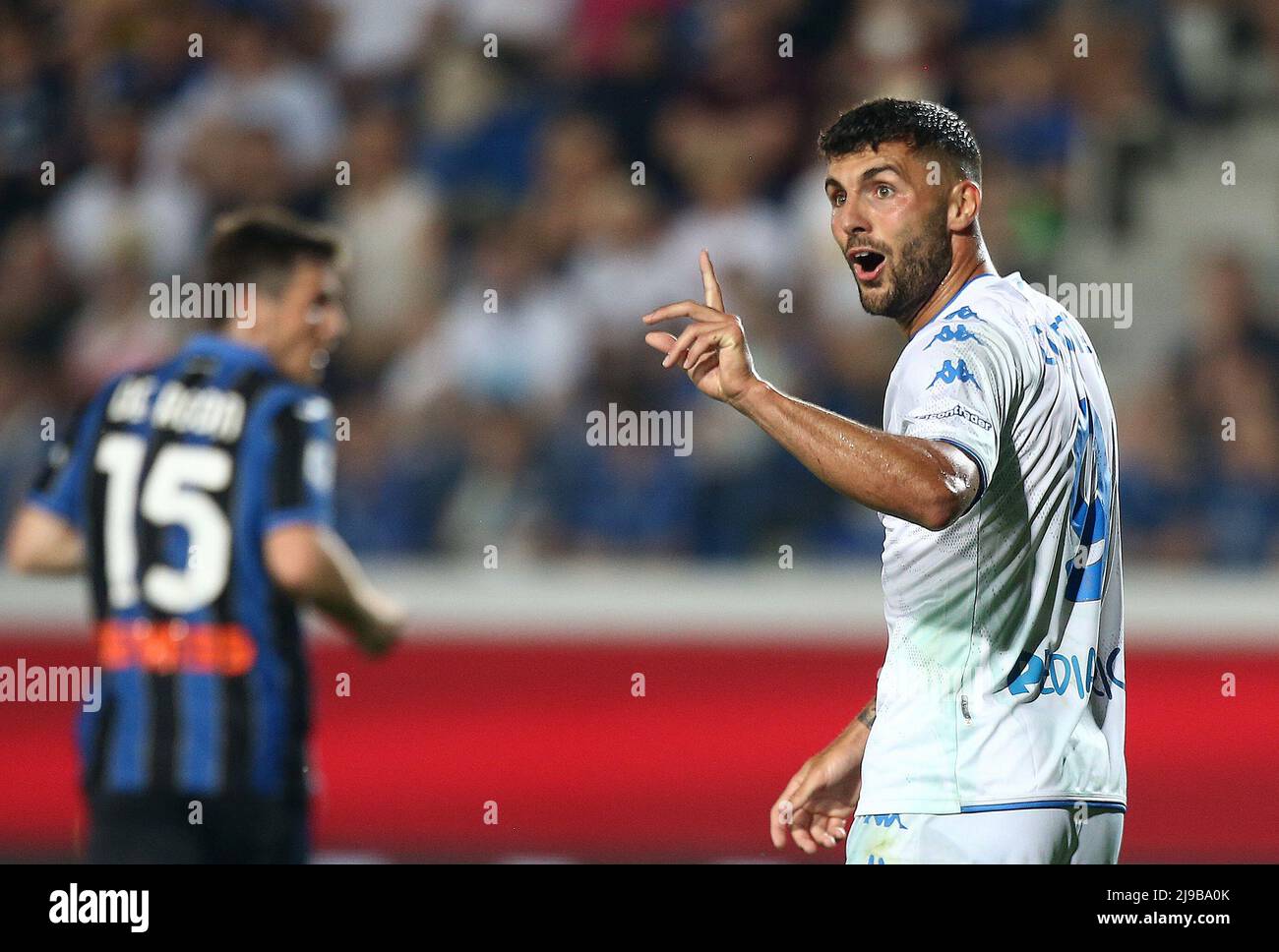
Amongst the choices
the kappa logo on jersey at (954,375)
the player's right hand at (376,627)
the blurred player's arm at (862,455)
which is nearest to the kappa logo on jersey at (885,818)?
the blurred player's arm at (862,455)

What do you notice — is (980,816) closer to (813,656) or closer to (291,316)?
(291,316)

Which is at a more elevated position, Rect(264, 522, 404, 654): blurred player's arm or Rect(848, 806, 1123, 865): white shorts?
Rect(264, 522, 404, 654): blurred player's arm

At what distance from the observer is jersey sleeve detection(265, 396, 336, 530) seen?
11.8 feet

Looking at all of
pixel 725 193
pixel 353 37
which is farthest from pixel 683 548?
pixel 353 37

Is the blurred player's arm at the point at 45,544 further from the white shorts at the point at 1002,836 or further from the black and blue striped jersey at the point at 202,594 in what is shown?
the white shorts at the point at 1002,836

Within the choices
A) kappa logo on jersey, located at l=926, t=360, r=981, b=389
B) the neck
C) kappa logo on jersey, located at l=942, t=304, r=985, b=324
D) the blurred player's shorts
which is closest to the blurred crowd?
the blurred player's shorts

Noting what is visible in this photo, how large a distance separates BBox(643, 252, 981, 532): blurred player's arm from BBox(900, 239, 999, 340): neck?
1.35 feet

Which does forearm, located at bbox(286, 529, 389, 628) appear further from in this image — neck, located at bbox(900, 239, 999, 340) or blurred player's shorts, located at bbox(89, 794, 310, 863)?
neck, located at bbox(900, 239, 999, 340)

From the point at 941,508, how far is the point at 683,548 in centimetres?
374

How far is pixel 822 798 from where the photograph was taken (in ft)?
9.50

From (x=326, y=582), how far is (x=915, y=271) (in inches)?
57.0

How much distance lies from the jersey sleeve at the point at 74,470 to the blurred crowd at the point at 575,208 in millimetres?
2302

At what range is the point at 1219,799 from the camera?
5.18 metres

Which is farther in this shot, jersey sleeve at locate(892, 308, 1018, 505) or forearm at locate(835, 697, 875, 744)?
forearm at locate(835, 697, 875, 744)
